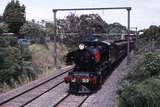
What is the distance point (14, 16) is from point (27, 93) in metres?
40.6

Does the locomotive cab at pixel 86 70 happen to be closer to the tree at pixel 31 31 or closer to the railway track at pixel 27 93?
the railway track at pixel 27 93

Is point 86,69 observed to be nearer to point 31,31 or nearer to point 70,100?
point 70,100

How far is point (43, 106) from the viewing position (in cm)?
1819

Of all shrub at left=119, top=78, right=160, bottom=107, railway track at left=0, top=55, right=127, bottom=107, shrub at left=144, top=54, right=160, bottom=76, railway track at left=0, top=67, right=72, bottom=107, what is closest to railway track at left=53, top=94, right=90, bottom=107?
railway track at left=0, top=55, right=127, bottom=107

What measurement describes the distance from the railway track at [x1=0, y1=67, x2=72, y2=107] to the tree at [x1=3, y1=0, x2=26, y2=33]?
3337cm

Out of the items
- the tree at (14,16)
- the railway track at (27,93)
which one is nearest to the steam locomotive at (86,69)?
the railway track at (27,93)

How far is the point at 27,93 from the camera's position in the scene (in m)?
22.0

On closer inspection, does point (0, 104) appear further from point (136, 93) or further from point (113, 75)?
point (113, 75)

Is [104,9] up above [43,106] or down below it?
above

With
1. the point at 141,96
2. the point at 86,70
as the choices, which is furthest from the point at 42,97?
the point at 141,96

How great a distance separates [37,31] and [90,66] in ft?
101

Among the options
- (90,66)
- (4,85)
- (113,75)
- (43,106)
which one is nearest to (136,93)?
(43,106)

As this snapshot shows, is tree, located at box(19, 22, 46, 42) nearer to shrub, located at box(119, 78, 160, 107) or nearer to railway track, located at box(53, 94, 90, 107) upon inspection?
railway track, located at box(53, 94, 90, 107)

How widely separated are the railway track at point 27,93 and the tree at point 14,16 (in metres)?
33.4
